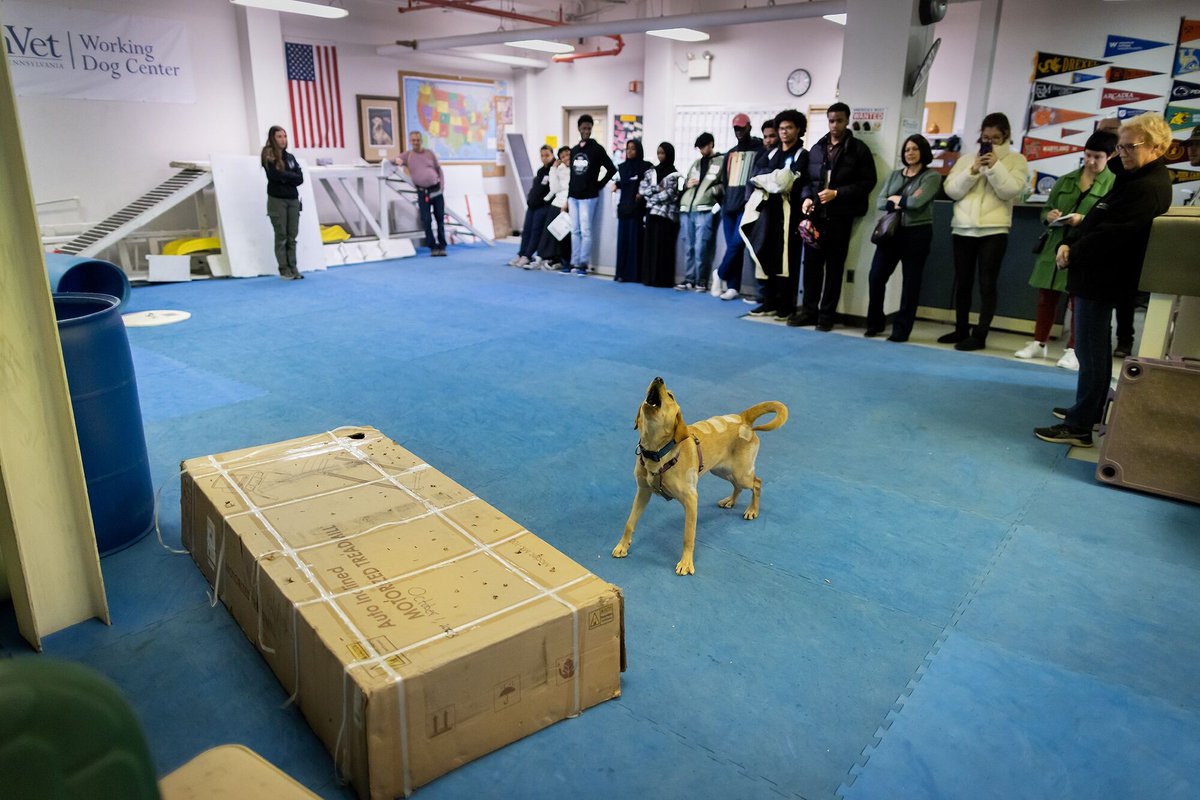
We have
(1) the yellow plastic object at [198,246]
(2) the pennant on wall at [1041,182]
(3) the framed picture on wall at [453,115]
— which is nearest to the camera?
(2) the pennant on wall at [1041,182]

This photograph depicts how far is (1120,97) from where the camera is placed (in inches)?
330

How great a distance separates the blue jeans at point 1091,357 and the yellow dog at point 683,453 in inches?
78.4

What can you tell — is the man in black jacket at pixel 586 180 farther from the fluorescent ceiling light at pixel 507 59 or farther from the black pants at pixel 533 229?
the fluorescent ceiling light at pixel 507 59

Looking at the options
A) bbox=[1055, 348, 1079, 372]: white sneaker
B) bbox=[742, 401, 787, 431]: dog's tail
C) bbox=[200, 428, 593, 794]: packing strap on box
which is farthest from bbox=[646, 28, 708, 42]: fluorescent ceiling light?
bbox=[200, 428, 593, 794]: packing strap on box

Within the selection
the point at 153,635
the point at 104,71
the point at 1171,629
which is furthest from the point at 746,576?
the point at 104,71

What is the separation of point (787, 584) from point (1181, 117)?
27.1 ft

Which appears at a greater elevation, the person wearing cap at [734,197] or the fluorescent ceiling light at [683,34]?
the fluorescent ceiling light at [683,34]

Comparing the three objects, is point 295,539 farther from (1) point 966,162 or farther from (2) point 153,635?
(1) point 966,162

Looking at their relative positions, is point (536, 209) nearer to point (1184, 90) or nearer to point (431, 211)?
point (431, 211)

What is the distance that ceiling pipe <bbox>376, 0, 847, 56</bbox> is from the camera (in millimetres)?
8754

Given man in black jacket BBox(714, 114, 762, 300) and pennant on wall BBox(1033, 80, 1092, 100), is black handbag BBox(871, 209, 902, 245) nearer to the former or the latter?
man in black jacket BBox(714, 114, 762, 300)

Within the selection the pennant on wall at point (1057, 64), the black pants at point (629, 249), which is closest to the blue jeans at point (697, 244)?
the black pants at point (629, 249)

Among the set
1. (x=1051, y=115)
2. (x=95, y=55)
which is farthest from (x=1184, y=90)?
(x=95, y=55)

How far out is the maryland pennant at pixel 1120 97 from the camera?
27.1 feet
